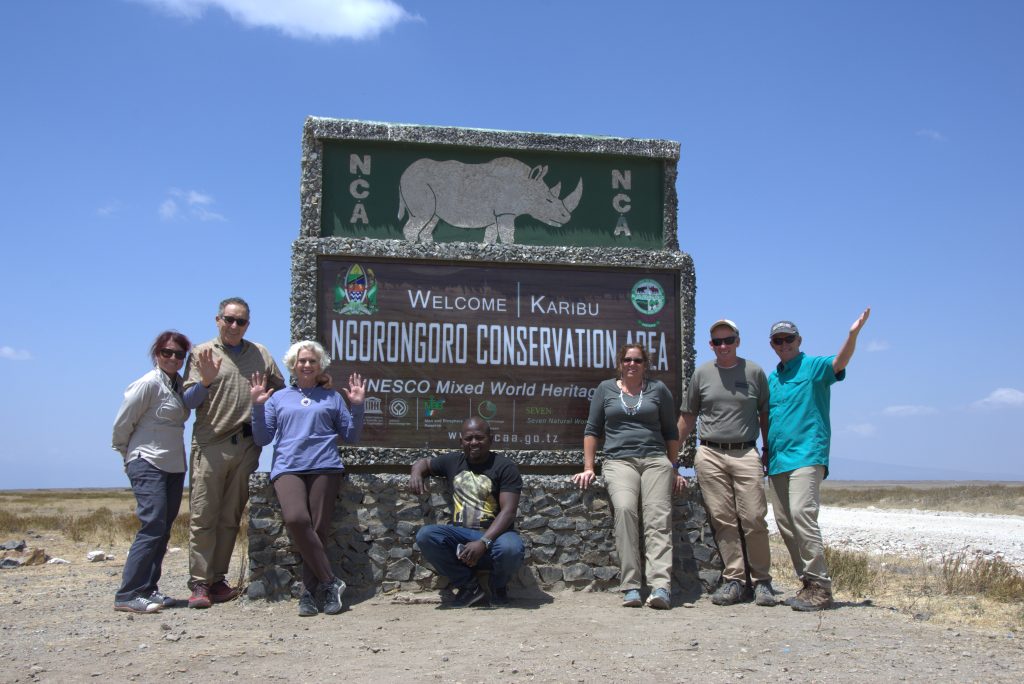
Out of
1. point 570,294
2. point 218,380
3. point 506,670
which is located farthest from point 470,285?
point 506,670

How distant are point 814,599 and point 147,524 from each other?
4.67 meters

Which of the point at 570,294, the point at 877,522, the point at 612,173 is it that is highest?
the point at 612,173

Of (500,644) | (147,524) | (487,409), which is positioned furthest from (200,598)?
(487,409)

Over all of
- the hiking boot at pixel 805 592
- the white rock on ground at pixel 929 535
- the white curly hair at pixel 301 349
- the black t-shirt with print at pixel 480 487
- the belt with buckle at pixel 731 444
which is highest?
→ the white curly hair at pixel 301 349

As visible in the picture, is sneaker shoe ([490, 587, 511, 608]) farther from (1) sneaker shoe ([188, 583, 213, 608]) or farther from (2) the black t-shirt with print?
(1) sneaker shoe ([188, 583, 213, 608])

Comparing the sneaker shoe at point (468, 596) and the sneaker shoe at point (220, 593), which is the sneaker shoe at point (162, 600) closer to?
the sneaker shoe at point (220, 593)

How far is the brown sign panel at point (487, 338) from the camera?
674cm

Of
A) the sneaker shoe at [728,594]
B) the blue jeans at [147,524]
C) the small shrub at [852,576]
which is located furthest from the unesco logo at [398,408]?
the small shrub at [852,576]

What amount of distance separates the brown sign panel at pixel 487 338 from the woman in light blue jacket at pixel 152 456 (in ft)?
3.95

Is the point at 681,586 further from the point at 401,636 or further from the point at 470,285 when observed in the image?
the point at 470,285

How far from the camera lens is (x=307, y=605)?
5707 millimetres

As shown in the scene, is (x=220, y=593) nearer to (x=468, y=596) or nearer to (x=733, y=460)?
(x=468, y=596)

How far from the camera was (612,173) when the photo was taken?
7.42 meters

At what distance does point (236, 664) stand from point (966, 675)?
381 centimetres
